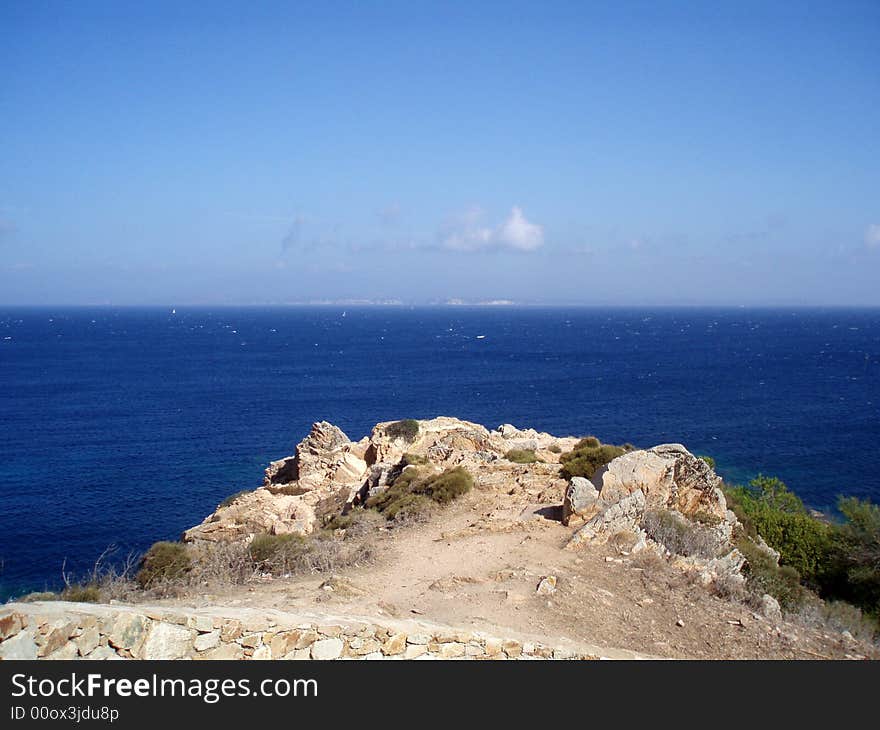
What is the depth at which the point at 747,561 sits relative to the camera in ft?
48.4

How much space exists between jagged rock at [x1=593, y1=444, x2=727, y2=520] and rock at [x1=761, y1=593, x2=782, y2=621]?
3.98 meters

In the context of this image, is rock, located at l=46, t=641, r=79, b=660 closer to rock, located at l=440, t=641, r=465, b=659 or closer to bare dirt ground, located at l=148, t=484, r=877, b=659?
bare dirt ground, located at l=148, t=484, r=877, b=659

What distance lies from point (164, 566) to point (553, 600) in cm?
812

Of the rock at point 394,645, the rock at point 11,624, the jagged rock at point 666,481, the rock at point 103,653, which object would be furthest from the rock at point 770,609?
the rock at point 11,624

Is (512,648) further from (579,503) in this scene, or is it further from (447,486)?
(447,486)

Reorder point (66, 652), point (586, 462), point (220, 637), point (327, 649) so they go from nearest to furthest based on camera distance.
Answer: point (66, 652)
point (220, 637)
point (327, 649)
point (586, 462)

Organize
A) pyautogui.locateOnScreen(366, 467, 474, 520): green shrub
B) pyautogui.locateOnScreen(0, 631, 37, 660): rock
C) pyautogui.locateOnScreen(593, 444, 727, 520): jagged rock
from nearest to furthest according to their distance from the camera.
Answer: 1. pyautogui.locateOnScreen(0, 631, 37, 660): rock
2. pyautogui.locateOnScreen(593, 444, 727, 520): jagged rock
3. pyautogui.locateOnScreen(366, 467, 474, 520): green shrub

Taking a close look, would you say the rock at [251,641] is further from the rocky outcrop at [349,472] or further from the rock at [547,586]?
the rocky outcrop at [349,472]

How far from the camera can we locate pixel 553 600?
35.6ft

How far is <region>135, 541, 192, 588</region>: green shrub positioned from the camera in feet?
40.1

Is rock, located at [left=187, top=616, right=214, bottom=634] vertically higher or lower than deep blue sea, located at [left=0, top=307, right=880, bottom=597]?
higher

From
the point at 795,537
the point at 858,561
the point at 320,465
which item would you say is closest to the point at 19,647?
the point at 858,561

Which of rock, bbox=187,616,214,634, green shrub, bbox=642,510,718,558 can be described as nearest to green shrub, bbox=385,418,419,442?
green shrub, bbox=642,510,718,558

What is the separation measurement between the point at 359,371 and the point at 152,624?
90.8 meters
